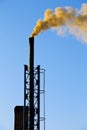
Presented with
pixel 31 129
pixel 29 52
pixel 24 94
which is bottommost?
pixel 31 129

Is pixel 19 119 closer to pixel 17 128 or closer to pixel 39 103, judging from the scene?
pixel 17 128

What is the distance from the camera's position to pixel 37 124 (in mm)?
34031

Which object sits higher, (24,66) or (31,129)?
(24,66)

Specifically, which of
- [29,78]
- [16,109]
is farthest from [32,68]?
[16,109]

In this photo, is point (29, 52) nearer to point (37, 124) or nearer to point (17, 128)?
point (37, 124)

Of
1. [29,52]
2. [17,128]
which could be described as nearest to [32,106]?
[29,52]

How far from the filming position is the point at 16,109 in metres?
39.3

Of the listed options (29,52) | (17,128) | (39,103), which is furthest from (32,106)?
(17,128)

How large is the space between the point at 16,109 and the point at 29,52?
646 centimetres

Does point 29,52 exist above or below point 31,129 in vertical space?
above

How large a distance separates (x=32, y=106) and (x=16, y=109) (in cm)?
575

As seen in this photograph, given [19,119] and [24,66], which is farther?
[19,119]

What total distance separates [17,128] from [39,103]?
5.44 m

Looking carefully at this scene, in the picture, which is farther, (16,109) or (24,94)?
(16,109)
